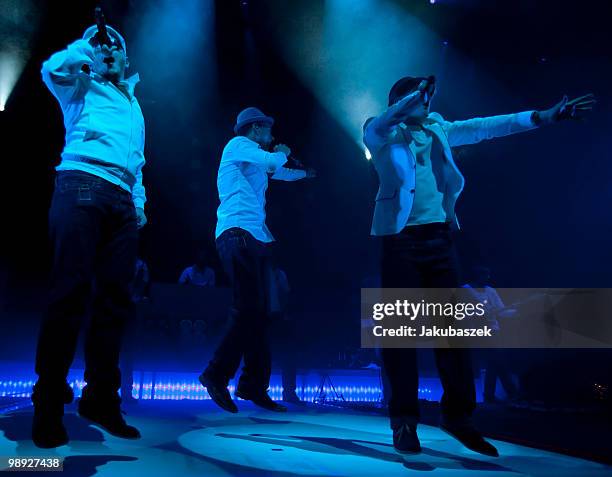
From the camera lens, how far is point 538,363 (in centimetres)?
618

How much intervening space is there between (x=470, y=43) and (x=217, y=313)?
18.0ft

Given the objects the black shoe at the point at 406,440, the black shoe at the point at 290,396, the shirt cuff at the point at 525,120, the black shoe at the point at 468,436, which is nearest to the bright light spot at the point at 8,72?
the black shoe at the point at 290,396

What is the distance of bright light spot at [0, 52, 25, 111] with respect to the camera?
734 centimetres

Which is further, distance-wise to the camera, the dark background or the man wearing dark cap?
the dark background

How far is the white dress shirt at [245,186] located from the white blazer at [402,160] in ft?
2.70

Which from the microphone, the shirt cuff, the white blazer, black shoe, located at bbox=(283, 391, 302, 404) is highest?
the microphone

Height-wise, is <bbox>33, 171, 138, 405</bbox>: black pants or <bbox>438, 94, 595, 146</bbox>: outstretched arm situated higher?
<bbox>438, 94, 595, 146</bbox>: outstretched arm

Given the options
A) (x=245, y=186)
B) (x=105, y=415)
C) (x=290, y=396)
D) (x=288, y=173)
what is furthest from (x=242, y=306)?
(x=290, y=396)

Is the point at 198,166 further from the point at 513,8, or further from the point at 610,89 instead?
the point at 610,89

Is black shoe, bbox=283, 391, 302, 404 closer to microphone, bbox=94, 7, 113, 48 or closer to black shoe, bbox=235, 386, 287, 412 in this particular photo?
black shoe, bbox=235, 386, 287, 412

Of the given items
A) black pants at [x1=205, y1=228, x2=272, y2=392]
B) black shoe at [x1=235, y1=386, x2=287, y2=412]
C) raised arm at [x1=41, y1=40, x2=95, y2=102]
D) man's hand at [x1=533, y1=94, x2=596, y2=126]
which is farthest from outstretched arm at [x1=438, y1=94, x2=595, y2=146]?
black shoe at [x1=235, y1=386, x2=287, y2=412]

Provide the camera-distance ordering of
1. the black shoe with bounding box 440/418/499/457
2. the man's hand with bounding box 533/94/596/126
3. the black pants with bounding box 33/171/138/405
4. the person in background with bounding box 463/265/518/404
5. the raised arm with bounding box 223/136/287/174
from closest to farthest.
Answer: the black pants with bounding box 33/171/138/405, the black shoe with bounding box 440/418/499/457, the man's hand with bounding box 533/94/596/126, the raised arm with bounding box 223/136/287/174, the person in background with bounding box 463/265/518/404

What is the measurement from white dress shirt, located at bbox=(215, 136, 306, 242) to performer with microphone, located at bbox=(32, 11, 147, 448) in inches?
37.6

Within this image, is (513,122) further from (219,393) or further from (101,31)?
(219,393)
